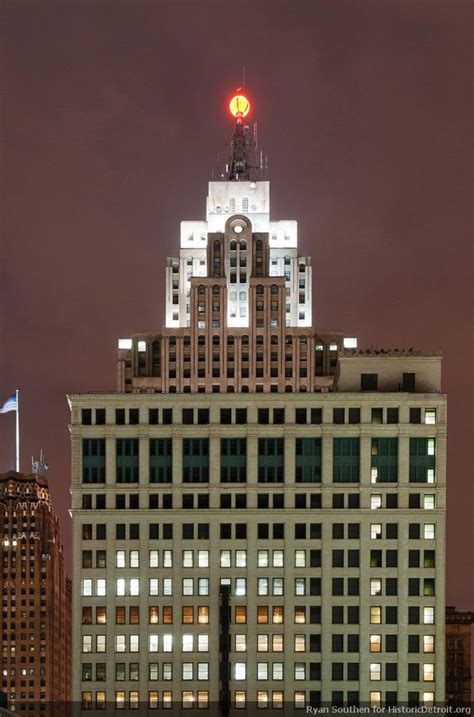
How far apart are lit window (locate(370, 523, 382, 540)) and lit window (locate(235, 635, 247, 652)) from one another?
19.6 meters

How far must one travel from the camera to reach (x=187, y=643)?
620ft

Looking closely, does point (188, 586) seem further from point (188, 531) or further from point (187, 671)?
point (187, 671)

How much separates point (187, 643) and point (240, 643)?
637 centimetres

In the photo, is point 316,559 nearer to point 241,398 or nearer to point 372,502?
point 372,502

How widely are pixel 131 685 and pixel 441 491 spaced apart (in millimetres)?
44047

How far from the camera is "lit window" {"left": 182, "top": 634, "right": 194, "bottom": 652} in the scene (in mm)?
188625

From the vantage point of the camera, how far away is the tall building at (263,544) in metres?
187

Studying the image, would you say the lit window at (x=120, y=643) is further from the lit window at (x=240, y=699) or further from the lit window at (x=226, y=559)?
the lit window at (x=226, y=559)

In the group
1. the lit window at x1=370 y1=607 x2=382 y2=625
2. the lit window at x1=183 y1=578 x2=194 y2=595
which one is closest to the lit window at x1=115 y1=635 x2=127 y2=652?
the lit window at x1=183 y1=578 x2=194 y2=595

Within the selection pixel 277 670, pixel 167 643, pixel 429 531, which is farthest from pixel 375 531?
pixel 167 643

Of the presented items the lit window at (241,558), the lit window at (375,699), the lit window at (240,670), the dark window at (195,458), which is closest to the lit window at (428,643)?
the lit window at (375,699)

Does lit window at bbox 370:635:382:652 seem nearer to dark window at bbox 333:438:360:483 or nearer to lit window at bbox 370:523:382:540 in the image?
lit window at bbox 370:523:382:540

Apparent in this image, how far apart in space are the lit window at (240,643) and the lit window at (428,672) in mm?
21487

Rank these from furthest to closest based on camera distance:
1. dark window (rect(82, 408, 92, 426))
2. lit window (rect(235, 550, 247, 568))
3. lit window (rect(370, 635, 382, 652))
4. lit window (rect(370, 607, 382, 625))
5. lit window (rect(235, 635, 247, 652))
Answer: dark window (rect(82, 408, 92, 426)), lit window (rect(235, 550, 247, 568)), lit window (rect(235, 635, 247, 652)), lit window (rect(370, 607, 382, 625)), lit window (rect(370, 635, 382, 652))
